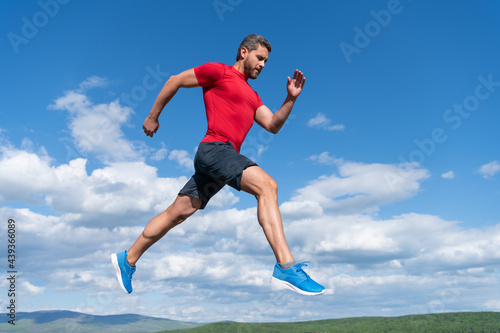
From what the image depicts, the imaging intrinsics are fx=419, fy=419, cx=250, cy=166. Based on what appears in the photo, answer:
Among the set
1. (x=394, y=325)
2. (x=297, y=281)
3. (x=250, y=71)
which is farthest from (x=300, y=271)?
(x=394, y=325)

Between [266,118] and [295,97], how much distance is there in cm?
55

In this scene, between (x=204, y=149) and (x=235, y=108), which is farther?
(x=235, y=108)

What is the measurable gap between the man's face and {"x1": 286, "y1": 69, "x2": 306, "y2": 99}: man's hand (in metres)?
0.51

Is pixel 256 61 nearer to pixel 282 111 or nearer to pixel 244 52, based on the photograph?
pixel 244 52

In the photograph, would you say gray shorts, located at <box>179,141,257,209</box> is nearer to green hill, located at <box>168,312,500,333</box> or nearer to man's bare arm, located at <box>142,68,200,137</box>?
man's bare arm, located at <box>142,68,200,137</box>

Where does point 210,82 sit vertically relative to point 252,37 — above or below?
below

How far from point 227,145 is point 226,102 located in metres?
0.66

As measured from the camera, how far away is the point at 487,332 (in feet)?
547

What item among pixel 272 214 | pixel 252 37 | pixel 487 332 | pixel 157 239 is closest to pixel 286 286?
pixel 272 214

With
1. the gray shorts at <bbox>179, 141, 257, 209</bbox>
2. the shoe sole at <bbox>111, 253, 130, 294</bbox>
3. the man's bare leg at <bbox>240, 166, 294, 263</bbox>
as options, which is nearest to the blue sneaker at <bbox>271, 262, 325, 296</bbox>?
the man's bare leg at <bbox>240, 166, 294, 263</bbox>

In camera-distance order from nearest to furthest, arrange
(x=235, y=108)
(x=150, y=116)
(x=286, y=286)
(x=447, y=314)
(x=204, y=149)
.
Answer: (x=286, y=286) < (x=204, y=149) < (x=235, y=108) < (x=150, y=116) < (x=447, y=314)

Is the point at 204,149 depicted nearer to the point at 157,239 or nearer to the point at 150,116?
the point at 150,116

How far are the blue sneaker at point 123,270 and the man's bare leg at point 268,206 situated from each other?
2.49 m

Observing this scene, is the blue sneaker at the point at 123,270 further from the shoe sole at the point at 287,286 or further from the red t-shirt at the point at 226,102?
the shoe sole at the point at 287,286
